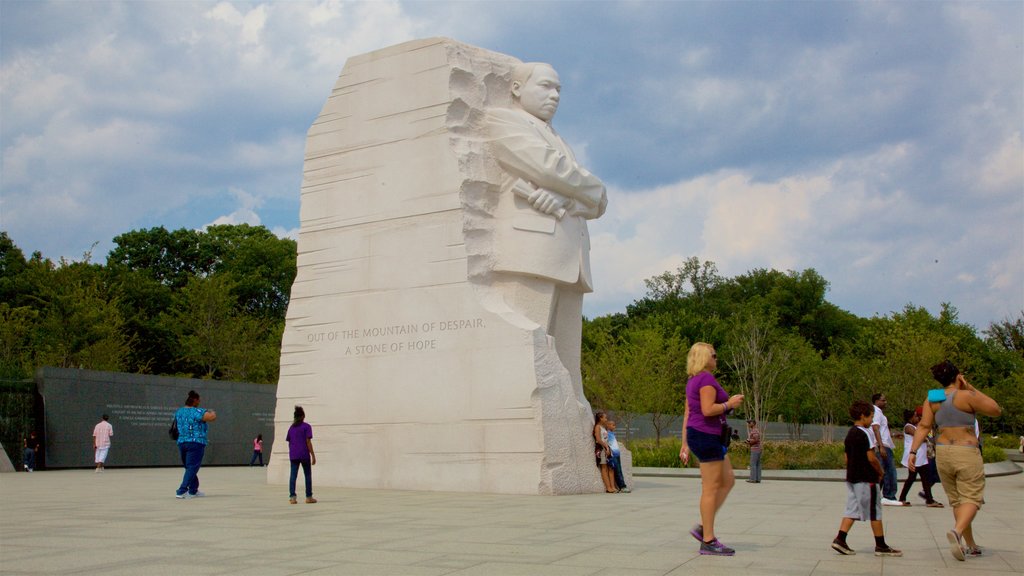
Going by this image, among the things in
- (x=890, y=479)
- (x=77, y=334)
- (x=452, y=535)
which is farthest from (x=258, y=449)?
(x=452, y=535)

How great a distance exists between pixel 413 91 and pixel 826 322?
5482 cm

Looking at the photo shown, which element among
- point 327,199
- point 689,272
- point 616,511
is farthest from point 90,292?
point 689,272

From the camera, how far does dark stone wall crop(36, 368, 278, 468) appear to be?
22.6 m

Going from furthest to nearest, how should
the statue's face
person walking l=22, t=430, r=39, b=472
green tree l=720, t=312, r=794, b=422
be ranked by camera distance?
1. green tree l=720, t=312, r=794, b=422
2. person walking l=22, t=430, r=39, b=472
3. the statue's face

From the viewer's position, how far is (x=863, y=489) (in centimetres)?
764

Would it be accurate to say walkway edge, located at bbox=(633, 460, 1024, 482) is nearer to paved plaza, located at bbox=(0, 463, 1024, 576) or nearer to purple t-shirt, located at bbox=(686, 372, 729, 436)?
paved plaza, located at bbox=(0, 463, 1024, 576)

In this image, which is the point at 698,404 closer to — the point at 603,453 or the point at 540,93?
the point at 603,453

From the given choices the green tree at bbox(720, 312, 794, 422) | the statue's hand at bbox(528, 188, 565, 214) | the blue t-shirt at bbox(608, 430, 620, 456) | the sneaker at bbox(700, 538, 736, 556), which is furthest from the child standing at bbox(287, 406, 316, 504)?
the green tree at bbox(720, 312, 794, 422)

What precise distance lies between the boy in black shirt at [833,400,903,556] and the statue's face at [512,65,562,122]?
927cm

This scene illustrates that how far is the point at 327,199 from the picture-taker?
16375 millimetres

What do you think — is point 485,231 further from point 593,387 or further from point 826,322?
point 826,322

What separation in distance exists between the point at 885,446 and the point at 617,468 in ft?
12.9

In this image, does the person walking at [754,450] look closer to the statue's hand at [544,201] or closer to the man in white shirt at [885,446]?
the man in white shirt at [885,446]

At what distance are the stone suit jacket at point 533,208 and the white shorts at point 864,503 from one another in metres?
7.60
